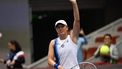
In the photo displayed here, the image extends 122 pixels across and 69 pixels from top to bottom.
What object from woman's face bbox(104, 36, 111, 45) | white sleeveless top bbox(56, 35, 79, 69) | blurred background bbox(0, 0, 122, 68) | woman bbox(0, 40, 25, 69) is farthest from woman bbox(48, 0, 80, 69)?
blurred background bbox(0, 0, 122, 68)

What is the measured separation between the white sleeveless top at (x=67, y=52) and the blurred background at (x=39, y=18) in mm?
10636

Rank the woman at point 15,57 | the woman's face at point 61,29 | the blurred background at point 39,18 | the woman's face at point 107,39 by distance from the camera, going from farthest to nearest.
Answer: the blurred background at point 39,18, the woman's face at point 107,39, the woman at point 15,57, the woman's face at point 61,29

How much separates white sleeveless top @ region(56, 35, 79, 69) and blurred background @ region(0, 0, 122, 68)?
1064cm

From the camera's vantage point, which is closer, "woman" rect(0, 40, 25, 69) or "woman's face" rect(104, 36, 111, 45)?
"woman" rect(0, 40, 25, 69)

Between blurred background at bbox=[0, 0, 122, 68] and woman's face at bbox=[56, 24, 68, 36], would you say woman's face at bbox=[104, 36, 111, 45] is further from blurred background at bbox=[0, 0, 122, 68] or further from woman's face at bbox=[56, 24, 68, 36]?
woman's face at bbox=[56, 24, 68, 36]

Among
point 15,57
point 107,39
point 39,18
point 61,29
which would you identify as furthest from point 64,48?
point 39,18

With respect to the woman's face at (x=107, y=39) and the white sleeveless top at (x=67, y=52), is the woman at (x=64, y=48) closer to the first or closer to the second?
the white sleeveless top at (x=67, y=52)

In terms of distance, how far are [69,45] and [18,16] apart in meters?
10.8

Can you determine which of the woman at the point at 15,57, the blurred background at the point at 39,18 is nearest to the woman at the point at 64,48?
the woman at the point at 15,57

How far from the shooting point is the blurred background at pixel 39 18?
54.2 ft

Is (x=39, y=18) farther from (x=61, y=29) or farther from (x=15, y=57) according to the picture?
(x=61, y=29)

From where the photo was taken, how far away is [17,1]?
16609mm

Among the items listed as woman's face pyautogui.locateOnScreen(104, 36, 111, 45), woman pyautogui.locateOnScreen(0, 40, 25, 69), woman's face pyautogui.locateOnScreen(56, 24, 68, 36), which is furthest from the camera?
woman's face pyautogui.locateOnScreen(104, 36, 111, 45)

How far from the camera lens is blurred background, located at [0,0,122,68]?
1652 cm
